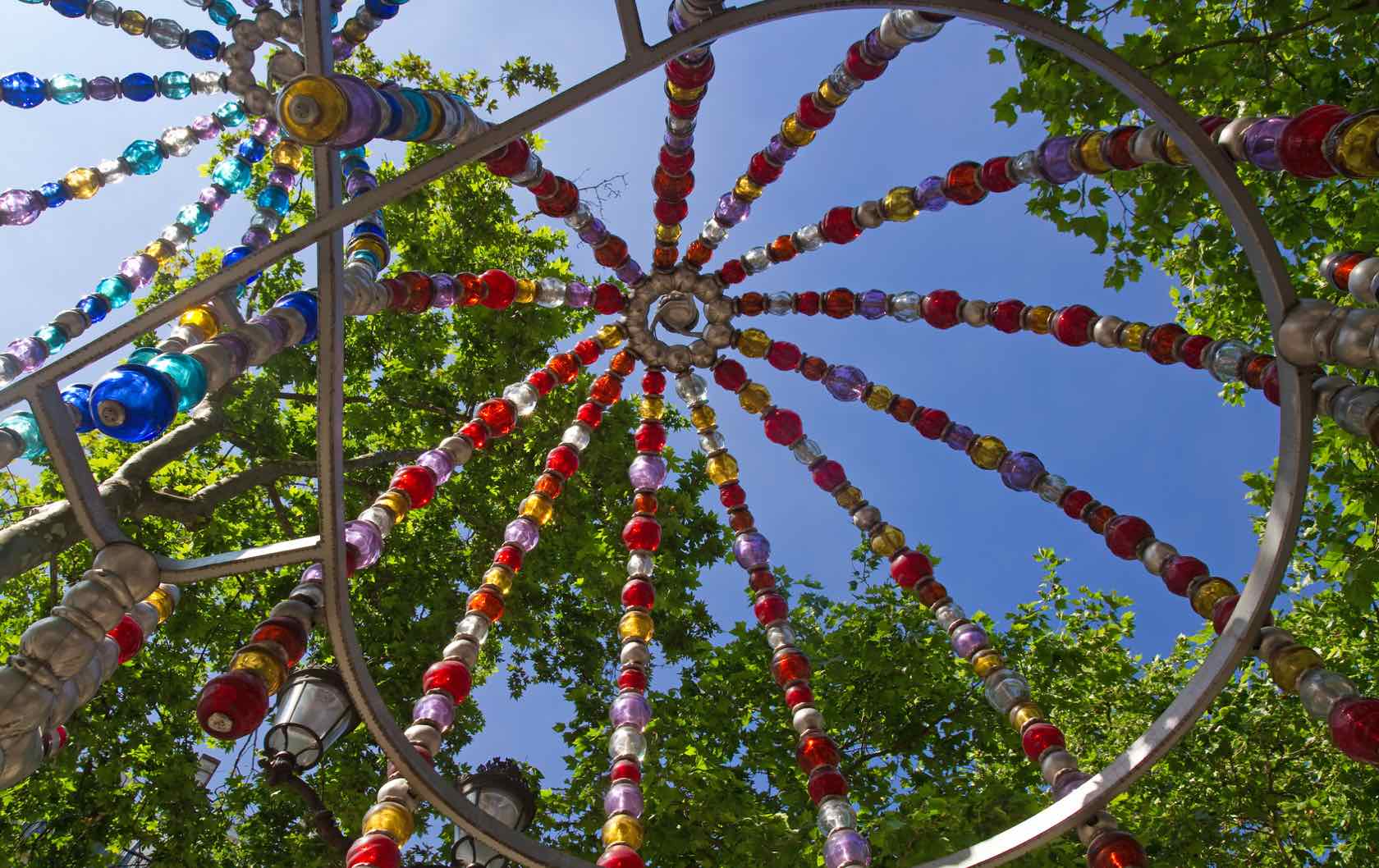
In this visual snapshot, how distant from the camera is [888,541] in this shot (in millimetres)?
6598

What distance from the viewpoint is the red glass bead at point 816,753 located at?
540 centimetres

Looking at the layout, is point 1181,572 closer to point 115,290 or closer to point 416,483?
point 416,483

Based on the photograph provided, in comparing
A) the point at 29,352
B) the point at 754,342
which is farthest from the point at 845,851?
the point at 29,352

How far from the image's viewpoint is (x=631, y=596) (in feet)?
21.7

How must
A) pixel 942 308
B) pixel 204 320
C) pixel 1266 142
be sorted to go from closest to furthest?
pixel 1266 142, pixel 204 320, pixel 942 308

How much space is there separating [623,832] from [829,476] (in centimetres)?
353

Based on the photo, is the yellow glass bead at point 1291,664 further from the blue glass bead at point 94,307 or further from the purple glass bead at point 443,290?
the blue glass bead at point 94,307

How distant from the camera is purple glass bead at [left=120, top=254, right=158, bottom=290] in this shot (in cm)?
760

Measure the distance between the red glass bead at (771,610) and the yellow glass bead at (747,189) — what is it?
3209 mm

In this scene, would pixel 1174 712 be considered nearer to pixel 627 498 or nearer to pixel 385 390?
pixel 627 498

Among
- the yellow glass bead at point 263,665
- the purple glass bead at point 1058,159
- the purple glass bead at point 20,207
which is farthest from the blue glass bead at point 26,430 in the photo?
the purple glass bead at point 1058,159

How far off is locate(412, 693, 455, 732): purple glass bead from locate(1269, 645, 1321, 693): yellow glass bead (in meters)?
3.90

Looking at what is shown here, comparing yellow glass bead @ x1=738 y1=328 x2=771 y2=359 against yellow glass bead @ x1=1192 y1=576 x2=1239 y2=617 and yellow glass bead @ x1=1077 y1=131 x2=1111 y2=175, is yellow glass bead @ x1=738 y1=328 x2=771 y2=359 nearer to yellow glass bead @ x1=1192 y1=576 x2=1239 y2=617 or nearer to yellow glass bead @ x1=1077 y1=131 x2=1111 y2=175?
yellow glass bead @ x1=1077 y1=131 x2=1111 y2=175

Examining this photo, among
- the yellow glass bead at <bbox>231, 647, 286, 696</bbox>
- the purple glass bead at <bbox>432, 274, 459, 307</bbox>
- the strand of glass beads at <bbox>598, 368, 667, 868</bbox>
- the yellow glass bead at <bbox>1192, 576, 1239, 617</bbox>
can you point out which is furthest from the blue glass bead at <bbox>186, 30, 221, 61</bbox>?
the yellow glass bead at <bbox>1192, 576, 1239, 617</bbox>
